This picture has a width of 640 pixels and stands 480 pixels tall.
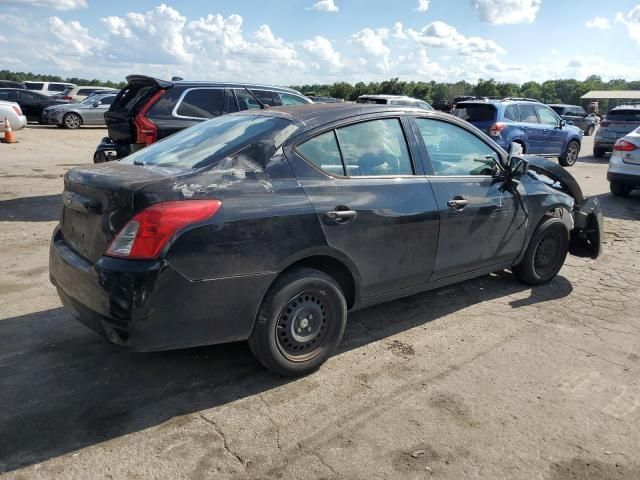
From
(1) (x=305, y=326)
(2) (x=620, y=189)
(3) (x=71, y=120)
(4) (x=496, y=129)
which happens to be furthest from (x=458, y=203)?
(3) (x=71, y=120)

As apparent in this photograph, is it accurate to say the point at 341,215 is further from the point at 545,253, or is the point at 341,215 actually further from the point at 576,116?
the point at 576,116

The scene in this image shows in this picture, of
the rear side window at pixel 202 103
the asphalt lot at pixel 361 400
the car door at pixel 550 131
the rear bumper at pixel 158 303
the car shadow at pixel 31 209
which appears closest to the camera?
the asphalt lot at pixel 361 400

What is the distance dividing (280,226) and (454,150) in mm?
1939

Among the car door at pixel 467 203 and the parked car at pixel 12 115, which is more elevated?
the car door at pixel 467 203

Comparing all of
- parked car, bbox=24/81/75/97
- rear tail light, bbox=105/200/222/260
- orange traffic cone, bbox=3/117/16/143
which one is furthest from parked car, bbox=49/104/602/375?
parked car, bbox=24/81/75/97

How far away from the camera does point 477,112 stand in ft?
43.4

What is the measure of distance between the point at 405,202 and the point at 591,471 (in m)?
1.96

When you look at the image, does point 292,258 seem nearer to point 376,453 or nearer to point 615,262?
point 376,453

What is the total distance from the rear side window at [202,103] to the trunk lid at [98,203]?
432 cm

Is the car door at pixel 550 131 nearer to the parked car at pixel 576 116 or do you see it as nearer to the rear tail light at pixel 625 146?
the rear tail light at pixel 625 146

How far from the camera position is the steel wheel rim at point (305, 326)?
3287 millimetres

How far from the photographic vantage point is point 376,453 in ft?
8.92

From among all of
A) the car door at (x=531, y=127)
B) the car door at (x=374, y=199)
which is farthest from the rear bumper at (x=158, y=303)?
the car door at (x=531, y=127)

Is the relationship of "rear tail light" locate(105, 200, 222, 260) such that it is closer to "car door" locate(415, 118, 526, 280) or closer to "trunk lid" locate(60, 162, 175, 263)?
"trunk lid" locate(60, 162, 175, 263)
